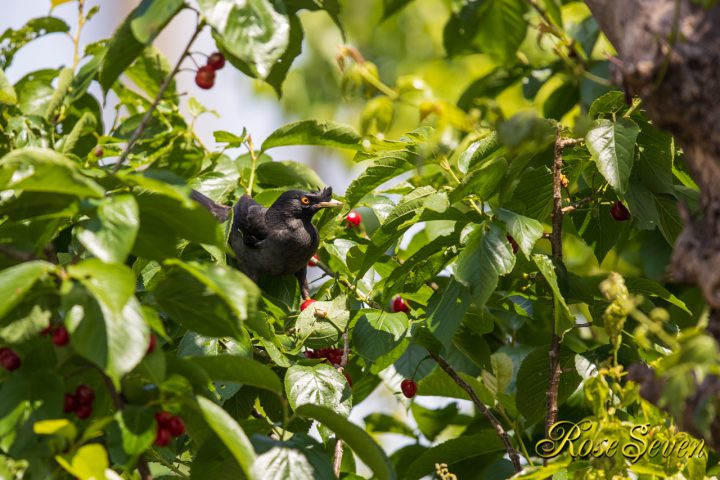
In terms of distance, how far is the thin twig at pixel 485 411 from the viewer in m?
2.06

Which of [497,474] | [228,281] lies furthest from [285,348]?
[228,281]

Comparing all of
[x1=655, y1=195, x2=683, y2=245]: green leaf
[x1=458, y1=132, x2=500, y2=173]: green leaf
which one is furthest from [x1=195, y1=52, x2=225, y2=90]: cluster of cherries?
[x1=655, y1=195, x2=683, y2=245]: green leaf

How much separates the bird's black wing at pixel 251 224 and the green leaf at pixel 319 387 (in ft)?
3.50

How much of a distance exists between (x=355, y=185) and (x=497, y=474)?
2.48 feet

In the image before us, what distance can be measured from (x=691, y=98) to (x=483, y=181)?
685 millimetres

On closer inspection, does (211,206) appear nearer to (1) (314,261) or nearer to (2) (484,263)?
(1) (314,261)

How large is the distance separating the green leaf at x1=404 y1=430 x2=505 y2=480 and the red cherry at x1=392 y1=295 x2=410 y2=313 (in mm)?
436

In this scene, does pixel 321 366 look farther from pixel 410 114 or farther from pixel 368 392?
pixel 410 114

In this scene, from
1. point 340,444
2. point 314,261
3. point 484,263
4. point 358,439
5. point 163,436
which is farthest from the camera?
point 314,261

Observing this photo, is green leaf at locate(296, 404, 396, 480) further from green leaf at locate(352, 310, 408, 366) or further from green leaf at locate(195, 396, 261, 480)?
green leaf at locate(352, 310, 408, 366)

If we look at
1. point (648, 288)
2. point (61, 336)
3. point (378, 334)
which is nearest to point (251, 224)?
point (378, 334)

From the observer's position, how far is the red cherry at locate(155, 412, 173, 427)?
1522mm

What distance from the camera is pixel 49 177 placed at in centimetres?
141

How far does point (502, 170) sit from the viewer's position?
1.93m
